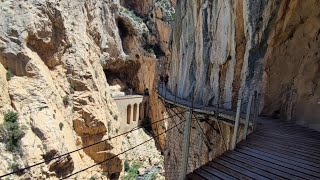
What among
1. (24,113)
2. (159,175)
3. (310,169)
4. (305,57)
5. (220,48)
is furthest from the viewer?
(159,175)

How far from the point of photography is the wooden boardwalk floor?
4.71 m

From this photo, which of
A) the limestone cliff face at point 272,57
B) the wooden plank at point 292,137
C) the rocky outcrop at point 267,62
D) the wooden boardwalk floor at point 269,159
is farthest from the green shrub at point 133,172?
the wooden boardwalk floor at point 269,159

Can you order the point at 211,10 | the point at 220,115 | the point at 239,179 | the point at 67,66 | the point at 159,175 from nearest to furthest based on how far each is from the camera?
the point at 239,179 → the point at 220,115 → the point at 211,10 → the point at 67,66 → the point at 159,175

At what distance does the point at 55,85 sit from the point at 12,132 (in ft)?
18.1

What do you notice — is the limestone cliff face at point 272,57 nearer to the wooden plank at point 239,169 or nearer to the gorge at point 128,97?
the gorge at point 128,97

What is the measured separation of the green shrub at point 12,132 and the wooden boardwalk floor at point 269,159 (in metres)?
12.9

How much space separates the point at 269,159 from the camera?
5449 mm

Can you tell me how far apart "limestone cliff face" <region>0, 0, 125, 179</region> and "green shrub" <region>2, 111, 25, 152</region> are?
11.7 inches

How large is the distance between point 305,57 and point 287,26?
4.45ft

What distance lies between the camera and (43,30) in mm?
18469

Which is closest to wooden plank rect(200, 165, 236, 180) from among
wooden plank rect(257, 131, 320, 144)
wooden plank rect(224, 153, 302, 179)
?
wooden plank rect(224, 153, 302, 179)

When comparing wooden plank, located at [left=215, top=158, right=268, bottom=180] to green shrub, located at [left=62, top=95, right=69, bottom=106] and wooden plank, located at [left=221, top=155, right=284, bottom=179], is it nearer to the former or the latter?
wooden plank, located at [left=221, top=155, right=284, bottom=179]

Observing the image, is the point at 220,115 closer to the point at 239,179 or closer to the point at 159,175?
the point at 239,179

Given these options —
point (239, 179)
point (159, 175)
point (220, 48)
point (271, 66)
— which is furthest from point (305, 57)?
point (159, 175)
